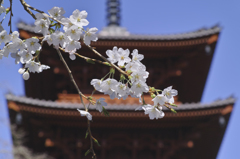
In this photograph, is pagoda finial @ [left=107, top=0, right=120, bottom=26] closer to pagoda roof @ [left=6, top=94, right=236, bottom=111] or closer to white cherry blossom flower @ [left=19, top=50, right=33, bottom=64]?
pagoda roof @ [left=6, top=94, right=236, bottom=111]

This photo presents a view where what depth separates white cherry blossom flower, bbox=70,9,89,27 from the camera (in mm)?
1704


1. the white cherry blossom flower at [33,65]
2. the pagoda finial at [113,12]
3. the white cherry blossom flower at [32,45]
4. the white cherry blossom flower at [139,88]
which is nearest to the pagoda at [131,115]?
the pagoda finial at [113,12]

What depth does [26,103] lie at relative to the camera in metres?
7.68

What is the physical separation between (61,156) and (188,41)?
12.9 feet

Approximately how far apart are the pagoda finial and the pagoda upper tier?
11.7 feet

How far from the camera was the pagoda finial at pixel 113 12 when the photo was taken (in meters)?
12.7

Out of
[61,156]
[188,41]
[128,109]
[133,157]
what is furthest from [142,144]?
[188,41]

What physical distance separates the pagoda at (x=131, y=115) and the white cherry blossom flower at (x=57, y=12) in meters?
5.88

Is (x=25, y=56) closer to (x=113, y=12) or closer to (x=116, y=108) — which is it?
(x=116, y=108)

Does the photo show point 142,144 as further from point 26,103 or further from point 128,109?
point 26,103

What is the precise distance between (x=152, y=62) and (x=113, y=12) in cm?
450

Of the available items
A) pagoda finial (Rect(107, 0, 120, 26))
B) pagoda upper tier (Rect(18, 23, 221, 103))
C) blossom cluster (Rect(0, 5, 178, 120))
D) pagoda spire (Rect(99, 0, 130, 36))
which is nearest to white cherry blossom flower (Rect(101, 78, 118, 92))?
blossom cluster (Rect(0, 5, 178, 120))

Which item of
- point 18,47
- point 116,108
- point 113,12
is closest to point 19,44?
point 18,47

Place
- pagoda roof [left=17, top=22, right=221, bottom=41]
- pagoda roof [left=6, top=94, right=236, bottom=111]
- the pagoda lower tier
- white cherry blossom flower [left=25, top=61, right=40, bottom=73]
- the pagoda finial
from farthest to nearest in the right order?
1. the pagoda finial
2. pagoda roof [left=17, top=22, right=221, bottom=41]
3. the pagoda lower tier
4. pagoda roof [left=6, top=94, right=236, bottom=111]
5. white cherry blossom flower [left=25, top=61, right=40, bottom=73]
